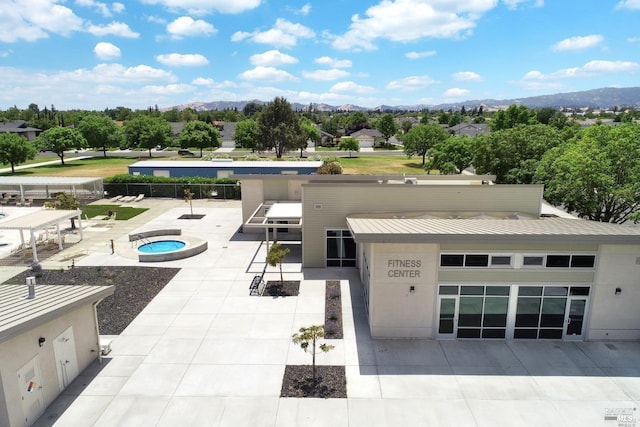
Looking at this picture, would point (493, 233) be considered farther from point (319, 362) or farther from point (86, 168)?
point (86, 168)

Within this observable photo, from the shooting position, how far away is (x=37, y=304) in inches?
448

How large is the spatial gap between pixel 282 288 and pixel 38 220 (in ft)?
49.6

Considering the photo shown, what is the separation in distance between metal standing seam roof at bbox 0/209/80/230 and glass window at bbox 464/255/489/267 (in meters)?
21.6

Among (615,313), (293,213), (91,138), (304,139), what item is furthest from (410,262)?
(91,138)

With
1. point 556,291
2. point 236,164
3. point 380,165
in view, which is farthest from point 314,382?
point 380,165

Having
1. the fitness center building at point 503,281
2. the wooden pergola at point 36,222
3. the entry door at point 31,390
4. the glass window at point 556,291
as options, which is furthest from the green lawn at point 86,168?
the glass window at point 556,291

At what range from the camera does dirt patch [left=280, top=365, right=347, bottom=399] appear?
11.8 m

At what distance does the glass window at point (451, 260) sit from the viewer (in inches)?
565

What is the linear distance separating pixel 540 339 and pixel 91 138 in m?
77.9

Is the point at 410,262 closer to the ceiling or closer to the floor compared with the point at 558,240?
closer to the floor

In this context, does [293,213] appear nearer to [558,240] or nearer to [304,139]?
[558,240]

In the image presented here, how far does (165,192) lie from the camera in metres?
40.1

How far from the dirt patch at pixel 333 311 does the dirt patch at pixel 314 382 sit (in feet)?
6.92

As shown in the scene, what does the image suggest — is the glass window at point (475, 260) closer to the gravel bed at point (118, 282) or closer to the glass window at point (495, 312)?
the glass window at point (495, 312)
